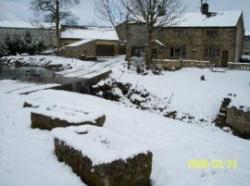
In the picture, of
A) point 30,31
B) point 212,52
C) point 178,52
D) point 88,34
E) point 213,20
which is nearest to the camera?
point 212,52

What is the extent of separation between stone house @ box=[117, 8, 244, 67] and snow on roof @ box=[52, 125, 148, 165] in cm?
2693

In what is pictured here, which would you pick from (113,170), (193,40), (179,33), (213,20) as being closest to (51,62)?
(179,33)

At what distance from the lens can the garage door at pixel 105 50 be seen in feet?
153

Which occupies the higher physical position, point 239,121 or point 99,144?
point 99,144

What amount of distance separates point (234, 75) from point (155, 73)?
7.43m

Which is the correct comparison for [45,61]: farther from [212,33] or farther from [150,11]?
[212,33]

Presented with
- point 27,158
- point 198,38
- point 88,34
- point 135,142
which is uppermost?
point 88,34

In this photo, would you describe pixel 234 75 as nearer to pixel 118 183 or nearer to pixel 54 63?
pixel 54 63

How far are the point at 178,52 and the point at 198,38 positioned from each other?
127 inches

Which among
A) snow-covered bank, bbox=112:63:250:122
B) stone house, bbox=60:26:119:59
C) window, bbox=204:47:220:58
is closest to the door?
window, bbox=204:47:220:58

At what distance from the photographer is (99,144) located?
6.33 metres

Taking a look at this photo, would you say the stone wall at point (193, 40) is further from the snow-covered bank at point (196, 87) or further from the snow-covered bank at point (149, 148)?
the snow-covered bank at point (149, 148)

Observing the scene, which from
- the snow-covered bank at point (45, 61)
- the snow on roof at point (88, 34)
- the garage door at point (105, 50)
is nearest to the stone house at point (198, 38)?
the snow-covered bank at point (45, 61)

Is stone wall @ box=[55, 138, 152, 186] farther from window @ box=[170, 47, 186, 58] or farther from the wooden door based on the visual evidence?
window @ box=[170, 47, 186, 58]
